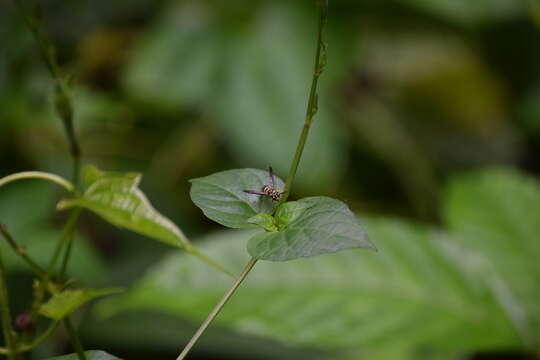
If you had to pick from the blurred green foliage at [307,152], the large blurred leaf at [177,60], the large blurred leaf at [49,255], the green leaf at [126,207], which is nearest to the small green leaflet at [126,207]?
the green leaf at [126,207]

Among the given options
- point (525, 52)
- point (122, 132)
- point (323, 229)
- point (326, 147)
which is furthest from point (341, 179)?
point (323, 229)

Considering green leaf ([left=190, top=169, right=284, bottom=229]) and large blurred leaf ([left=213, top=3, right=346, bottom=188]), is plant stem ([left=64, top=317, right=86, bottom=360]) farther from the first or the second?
large blurred leaf ([left=213, top=3, right=346, bottom=188])

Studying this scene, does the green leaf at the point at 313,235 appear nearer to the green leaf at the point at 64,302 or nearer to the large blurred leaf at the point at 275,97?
the green leaf at the point at 64,302

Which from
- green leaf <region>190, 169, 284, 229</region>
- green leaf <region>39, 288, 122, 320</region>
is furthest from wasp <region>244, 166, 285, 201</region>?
green leaf <region>39, 288, 122, 320</region>

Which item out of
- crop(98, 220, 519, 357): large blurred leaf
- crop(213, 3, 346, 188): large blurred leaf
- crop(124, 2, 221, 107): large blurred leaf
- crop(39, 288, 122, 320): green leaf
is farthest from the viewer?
crop(124, 2, 221, 107): large blurred leaf

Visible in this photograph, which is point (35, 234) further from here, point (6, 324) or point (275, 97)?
point (6, 324)

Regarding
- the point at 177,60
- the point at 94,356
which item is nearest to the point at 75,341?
the point at 94,356
